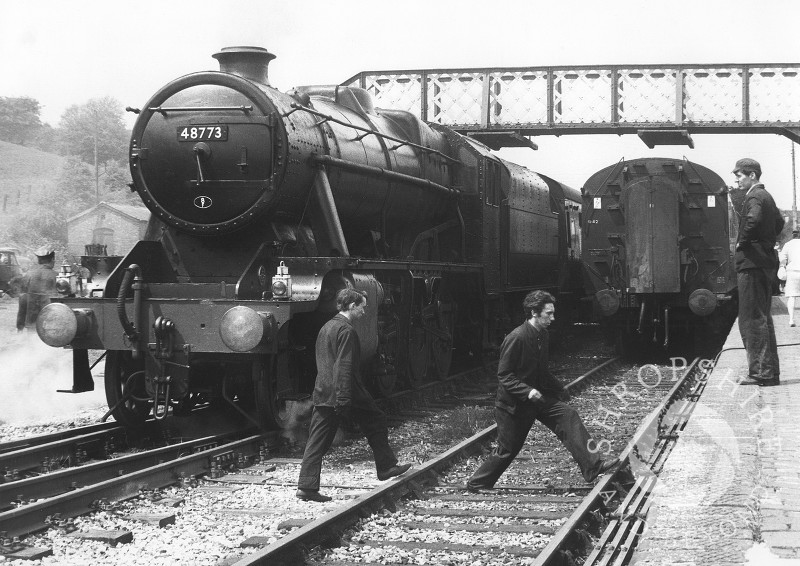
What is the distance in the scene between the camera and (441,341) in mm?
12406

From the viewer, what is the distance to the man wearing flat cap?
816 centimetres

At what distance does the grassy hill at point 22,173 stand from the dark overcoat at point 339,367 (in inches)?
2100

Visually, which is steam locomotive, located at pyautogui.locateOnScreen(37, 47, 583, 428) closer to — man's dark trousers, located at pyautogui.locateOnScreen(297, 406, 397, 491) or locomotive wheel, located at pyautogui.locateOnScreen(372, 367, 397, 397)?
locomotive wheel, located at pyautogui.locateOnScreen(372, 367, 397, 397)

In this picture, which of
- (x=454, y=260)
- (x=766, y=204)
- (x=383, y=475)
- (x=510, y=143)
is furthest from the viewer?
(x=510, y=143)

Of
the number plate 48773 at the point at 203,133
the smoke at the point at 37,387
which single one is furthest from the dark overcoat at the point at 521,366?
the smoke at the point at 37,387

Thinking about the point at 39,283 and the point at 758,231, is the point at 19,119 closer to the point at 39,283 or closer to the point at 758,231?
the point at 39,283

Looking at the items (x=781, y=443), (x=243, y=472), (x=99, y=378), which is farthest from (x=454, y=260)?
(x=781, y=443)

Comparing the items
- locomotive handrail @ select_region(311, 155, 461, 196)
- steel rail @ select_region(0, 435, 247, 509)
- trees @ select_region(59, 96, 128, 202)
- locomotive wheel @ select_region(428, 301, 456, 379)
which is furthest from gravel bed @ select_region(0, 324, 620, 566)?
trees @ select_region(59, 96, 128, 202)

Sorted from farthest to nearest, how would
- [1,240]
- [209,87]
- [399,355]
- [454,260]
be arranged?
[1,240]
[454,260]
[399,355]
[209,87]

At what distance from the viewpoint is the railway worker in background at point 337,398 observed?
659 centimetres

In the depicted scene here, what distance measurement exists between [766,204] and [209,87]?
15.9ft

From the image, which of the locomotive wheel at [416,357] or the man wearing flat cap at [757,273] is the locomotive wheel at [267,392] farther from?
the man wearing flat cap at [757,273]

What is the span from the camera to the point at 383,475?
6.89m

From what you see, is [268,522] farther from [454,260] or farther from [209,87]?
[454,260]
